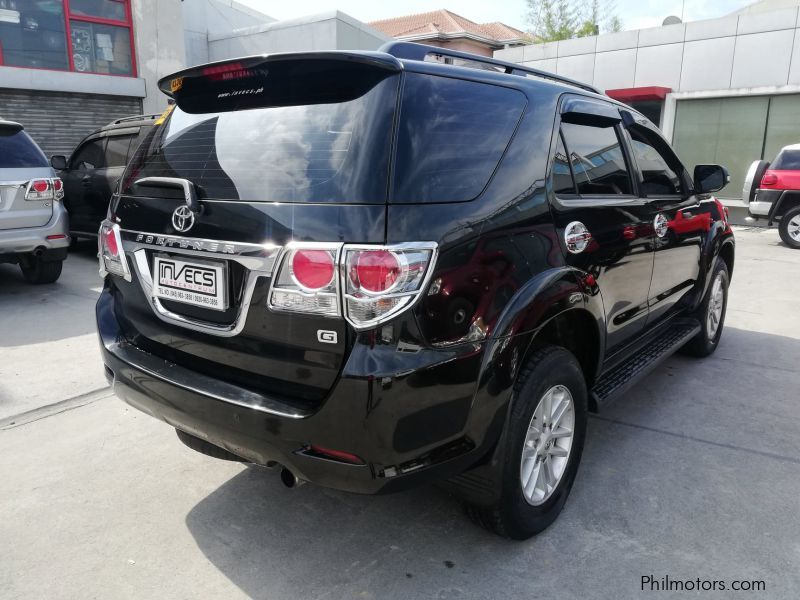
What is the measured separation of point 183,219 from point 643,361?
8.56ft

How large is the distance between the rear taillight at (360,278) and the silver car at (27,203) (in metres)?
5.26

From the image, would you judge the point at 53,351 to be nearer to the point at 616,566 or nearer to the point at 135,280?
the point at 135,280

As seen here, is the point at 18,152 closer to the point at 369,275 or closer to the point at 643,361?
the point at 369,275

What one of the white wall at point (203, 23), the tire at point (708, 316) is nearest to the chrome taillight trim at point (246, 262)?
the tire at point (708, 316)

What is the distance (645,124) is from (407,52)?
6.26 ft

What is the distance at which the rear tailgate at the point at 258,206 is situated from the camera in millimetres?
1966

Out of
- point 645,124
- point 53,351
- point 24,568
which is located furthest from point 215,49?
point 24,568

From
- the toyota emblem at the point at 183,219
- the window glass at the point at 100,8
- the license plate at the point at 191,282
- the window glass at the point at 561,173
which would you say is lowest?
the license plate at the point at 191,282

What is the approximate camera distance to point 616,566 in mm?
2383

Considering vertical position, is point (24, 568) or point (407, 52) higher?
point (407, 52)

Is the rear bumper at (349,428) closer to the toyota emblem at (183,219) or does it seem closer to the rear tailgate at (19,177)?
the toyota emblem at (183,219)

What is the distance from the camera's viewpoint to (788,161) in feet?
36.5

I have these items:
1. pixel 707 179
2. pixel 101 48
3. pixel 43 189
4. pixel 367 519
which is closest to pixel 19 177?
pixel 43 189

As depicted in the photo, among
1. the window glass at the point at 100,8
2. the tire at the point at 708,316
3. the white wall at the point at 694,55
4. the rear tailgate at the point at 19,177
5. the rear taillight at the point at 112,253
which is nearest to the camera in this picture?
the rear taillight at the point at 112,253
